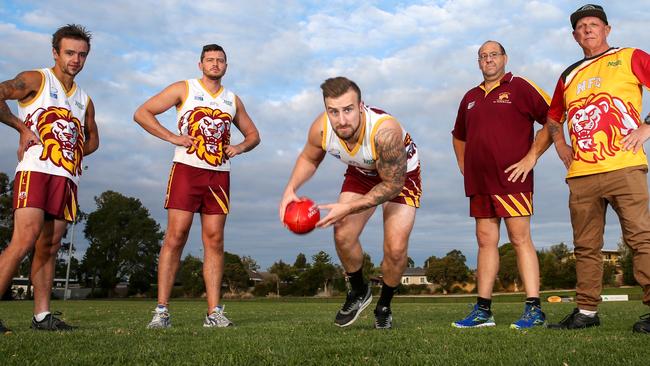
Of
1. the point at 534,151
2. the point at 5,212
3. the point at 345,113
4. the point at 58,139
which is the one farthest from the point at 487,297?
the point at 5,212

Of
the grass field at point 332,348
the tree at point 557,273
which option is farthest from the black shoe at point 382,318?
the tree at point 557,273

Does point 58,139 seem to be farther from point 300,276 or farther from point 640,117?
point 300,276

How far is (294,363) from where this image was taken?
3.58 m

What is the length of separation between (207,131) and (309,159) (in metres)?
1.82

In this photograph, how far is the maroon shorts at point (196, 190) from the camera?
270 inches

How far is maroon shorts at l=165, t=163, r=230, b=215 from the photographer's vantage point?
686cm

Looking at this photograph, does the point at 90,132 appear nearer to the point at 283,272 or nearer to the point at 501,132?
the point at 501,132

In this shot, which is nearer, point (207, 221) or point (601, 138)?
point (601, 138)

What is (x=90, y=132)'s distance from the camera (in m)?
7.13

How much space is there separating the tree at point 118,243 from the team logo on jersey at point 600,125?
74.7 m

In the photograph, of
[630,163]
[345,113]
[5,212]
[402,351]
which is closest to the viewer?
[402,351]

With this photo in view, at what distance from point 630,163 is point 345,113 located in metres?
2.90

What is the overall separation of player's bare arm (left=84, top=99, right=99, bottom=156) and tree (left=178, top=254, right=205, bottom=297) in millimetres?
77108


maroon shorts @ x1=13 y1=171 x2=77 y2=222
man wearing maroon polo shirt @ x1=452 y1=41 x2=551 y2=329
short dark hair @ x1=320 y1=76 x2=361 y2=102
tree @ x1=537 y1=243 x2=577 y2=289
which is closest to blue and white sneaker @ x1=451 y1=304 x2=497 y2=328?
man wearing maroon polo shirt @ x1=452 y1=41 x2=551 y2=329
